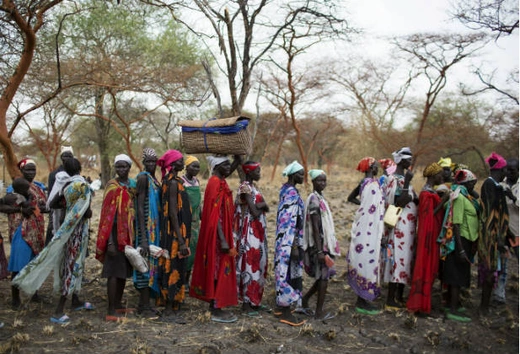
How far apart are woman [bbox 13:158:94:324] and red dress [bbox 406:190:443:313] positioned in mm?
3506

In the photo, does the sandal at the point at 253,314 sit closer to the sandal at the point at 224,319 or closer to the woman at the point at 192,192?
the sandal at the point at 224,319

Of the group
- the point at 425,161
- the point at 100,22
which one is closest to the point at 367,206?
the point at 100,22

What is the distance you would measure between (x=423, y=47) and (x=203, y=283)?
49.3ft

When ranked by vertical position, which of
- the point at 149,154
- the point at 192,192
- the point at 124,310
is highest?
the point at 149,154

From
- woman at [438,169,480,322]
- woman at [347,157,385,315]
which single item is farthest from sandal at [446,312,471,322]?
woman at [347,157,385,315]

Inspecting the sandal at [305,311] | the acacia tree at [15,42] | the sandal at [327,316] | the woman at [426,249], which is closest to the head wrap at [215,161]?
the sandal at [305,311]

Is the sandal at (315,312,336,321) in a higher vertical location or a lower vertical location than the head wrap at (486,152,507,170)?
lower

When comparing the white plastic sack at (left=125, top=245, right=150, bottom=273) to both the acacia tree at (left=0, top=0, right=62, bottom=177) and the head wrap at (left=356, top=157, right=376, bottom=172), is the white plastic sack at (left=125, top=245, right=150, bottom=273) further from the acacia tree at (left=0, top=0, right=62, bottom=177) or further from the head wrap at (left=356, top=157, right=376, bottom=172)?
the acacia tree at (left=0, top=0, right=62, bottom=177)

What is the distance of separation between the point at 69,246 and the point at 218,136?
6.03 ft

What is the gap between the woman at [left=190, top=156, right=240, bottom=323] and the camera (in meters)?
4.43

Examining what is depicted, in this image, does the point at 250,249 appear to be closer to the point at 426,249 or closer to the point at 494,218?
the point at 426,249

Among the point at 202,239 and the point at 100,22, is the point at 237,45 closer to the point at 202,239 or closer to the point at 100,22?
the point at 202,239

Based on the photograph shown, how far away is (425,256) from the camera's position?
4.93m

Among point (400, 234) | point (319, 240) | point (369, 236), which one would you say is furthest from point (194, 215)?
point (400, 234)
